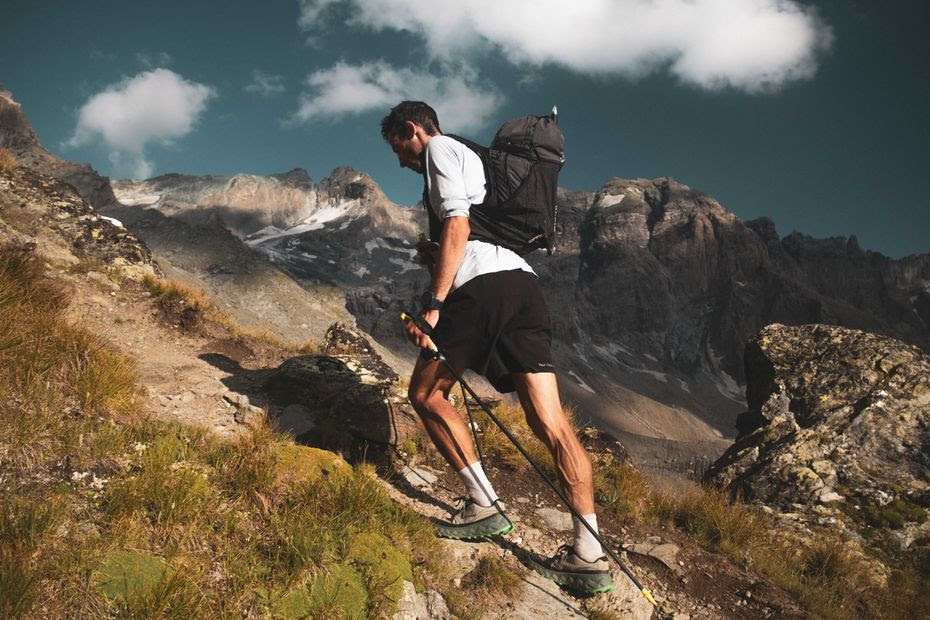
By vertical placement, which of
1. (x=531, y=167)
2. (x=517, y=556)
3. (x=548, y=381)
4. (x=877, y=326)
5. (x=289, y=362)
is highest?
(x=877, y=326)

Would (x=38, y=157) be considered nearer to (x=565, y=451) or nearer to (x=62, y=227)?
(x=62, y=227)

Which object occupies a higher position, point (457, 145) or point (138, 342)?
point (457, 145)

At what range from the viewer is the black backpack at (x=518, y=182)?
3.77 meters

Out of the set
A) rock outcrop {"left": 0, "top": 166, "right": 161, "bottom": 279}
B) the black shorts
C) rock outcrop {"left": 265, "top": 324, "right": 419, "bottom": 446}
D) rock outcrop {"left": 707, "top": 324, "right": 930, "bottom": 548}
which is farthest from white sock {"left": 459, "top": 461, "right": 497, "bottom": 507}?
rock outcrop {"left": 0, "top": 166, "right": 161, "bottom": 279}

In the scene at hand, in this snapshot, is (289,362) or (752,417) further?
(752,417)

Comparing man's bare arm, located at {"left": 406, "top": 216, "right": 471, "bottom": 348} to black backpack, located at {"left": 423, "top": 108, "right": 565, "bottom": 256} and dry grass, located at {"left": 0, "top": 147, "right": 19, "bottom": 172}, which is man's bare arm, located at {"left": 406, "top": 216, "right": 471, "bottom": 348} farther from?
dry grass, located at {"left": 0, "top": 147, "right": 19, "bottom": 172}

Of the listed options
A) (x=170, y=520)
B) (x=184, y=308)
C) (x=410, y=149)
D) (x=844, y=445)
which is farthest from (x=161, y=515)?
(x=844, y=445)

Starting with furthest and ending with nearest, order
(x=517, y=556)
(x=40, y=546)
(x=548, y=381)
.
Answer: (x=517, y=556) → (x=548, y=381) → (x=40, y=546)

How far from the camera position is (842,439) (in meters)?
7.31

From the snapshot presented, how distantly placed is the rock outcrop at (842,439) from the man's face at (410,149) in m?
6.45

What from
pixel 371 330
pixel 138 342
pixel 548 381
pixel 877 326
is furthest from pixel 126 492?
pixel 877 326

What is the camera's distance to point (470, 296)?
144 inches

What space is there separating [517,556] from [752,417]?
24.5ft

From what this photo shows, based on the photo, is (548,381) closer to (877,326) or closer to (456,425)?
(456,425)
